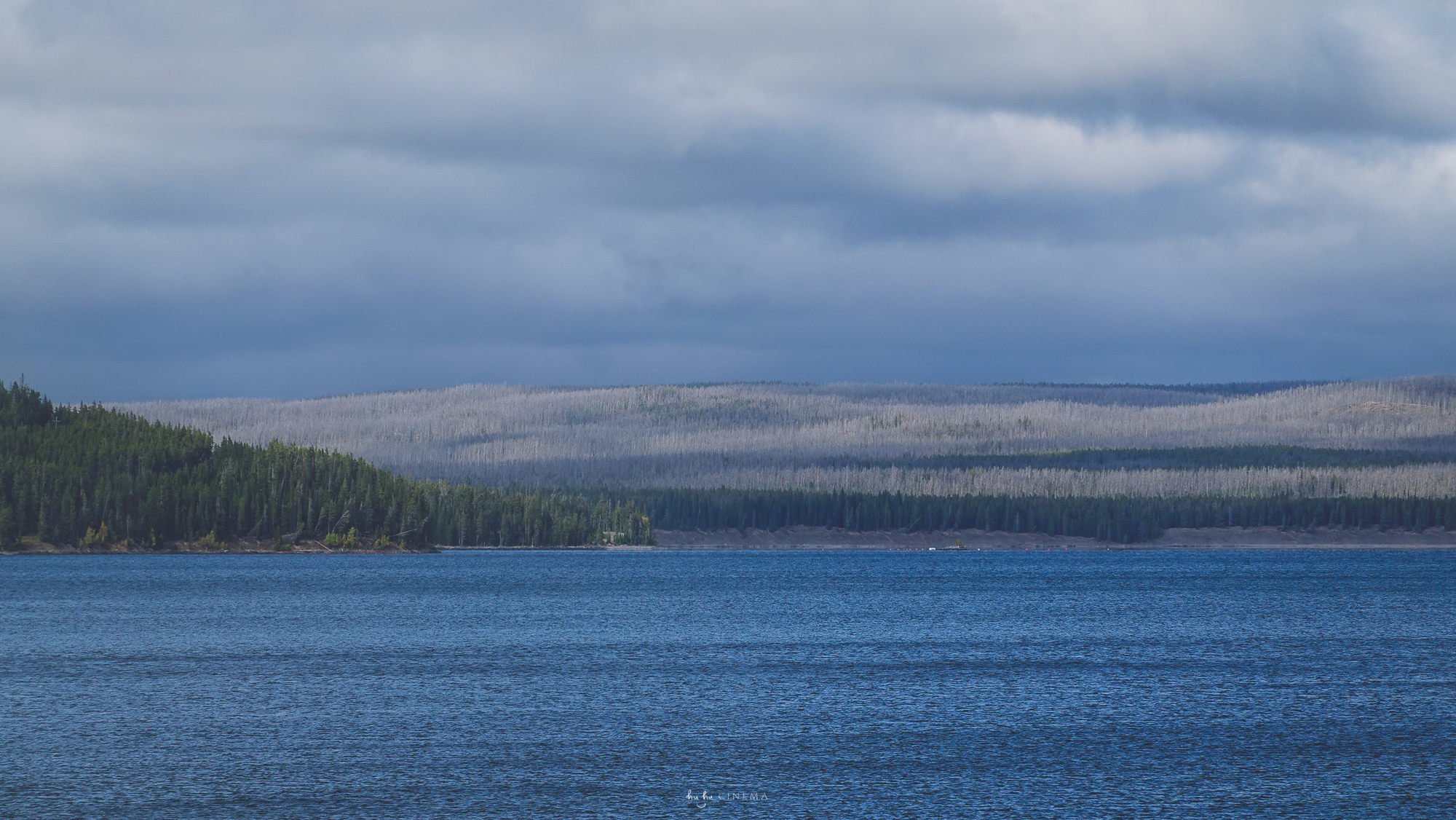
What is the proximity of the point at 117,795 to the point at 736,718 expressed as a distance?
2409cm

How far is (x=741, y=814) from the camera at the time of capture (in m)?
43.2

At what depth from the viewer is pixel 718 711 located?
6212 centimetres

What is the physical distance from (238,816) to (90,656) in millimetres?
45138

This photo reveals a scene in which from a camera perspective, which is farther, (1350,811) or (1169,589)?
(1169,589)

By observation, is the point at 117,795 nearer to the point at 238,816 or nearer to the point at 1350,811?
the point at 238,816

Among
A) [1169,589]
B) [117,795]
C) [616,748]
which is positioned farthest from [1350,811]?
[1169,589]

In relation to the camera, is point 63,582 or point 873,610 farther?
point 63,582

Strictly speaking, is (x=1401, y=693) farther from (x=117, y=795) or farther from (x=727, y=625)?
(x=117, y=795)

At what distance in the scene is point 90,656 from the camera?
82.3m

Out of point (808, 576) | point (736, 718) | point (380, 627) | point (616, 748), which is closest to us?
point (616, 748)

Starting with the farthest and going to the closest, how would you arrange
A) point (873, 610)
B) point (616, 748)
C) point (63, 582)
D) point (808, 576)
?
point (808, 576), point (63, 582), point (873, 610), point (616, 748)

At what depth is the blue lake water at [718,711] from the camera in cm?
4584

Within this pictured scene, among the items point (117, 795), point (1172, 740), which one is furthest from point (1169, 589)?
point (117, 795)

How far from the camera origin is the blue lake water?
45844 mm
